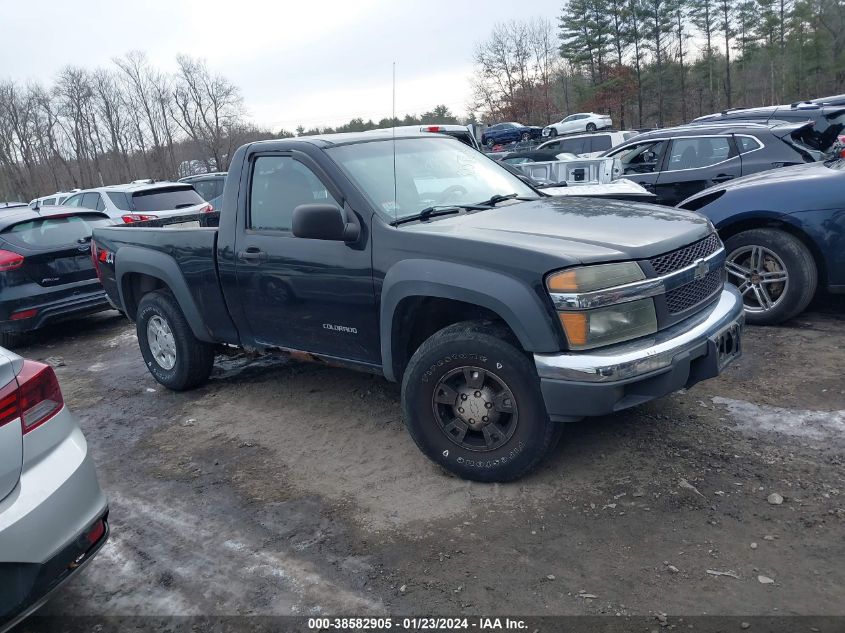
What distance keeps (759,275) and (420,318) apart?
11.1 ft

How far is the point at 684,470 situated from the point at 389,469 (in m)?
1.66

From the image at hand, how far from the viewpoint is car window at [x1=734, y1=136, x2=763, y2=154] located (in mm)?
8336

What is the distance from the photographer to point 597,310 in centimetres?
317

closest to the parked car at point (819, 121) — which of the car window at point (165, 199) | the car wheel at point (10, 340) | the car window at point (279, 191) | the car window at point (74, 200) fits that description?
the car window at point (279, 191)

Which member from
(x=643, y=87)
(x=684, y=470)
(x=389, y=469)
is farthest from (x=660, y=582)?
(x=643, y=87)

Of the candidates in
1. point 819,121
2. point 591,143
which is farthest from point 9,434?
point 591,143

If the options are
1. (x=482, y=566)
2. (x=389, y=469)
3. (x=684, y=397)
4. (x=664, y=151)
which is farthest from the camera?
(x=664, y=151)

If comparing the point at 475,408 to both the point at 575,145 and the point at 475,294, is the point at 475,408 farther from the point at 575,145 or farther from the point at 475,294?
the point at 575,145

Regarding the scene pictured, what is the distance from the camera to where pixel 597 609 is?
2656mm

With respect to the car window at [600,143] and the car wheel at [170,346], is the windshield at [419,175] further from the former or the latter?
the car window at [600,143]

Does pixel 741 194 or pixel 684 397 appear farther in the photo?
pixel 741 194

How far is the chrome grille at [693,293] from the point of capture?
3457 millimetres

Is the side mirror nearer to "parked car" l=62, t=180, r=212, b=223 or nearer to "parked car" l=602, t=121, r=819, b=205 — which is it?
"parked car" l=602, t=121, r=819, b=205

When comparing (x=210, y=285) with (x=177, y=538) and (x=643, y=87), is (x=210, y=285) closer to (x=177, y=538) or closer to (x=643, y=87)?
(x=177, y=538)
